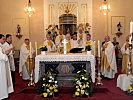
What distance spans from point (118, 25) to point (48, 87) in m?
8.99

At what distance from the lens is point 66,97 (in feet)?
24.4

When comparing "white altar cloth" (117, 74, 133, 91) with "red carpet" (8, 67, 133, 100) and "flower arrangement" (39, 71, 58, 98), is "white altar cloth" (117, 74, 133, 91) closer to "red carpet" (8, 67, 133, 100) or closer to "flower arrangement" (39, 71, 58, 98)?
"red carpet" (8, 67, 133, 100)

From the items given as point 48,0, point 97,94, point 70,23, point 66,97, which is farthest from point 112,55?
point 48,0

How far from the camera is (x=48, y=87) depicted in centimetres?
739

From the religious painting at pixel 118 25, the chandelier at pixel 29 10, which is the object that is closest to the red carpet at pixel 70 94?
the chandelier at pixel 29 10

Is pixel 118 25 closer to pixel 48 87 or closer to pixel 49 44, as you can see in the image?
pixel 49 44

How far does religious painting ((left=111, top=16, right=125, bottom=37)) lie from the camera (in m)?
15.2

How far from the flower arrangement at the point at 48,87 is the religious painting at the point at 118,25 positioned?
8.62m

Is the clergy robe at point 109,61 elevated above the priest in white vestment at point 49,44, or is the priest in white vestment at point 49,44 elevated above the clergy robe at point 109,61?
the priest in white vestment at point 49,44

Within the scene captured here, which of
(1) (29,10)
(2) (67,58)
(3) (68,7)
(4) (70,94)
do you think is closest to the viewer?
(4) (70,94)

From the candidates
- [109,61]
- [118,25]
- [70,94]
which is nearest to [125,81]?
[70,94]

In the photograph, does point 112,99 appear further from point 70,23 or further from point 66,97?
point 70,23

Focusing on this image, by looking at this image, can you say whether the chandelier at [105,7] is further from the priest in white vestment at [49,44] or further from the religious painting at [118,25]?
the priest in white vestment at [49,44]

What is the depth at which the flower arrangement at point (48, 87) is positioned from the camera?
7355 mm
